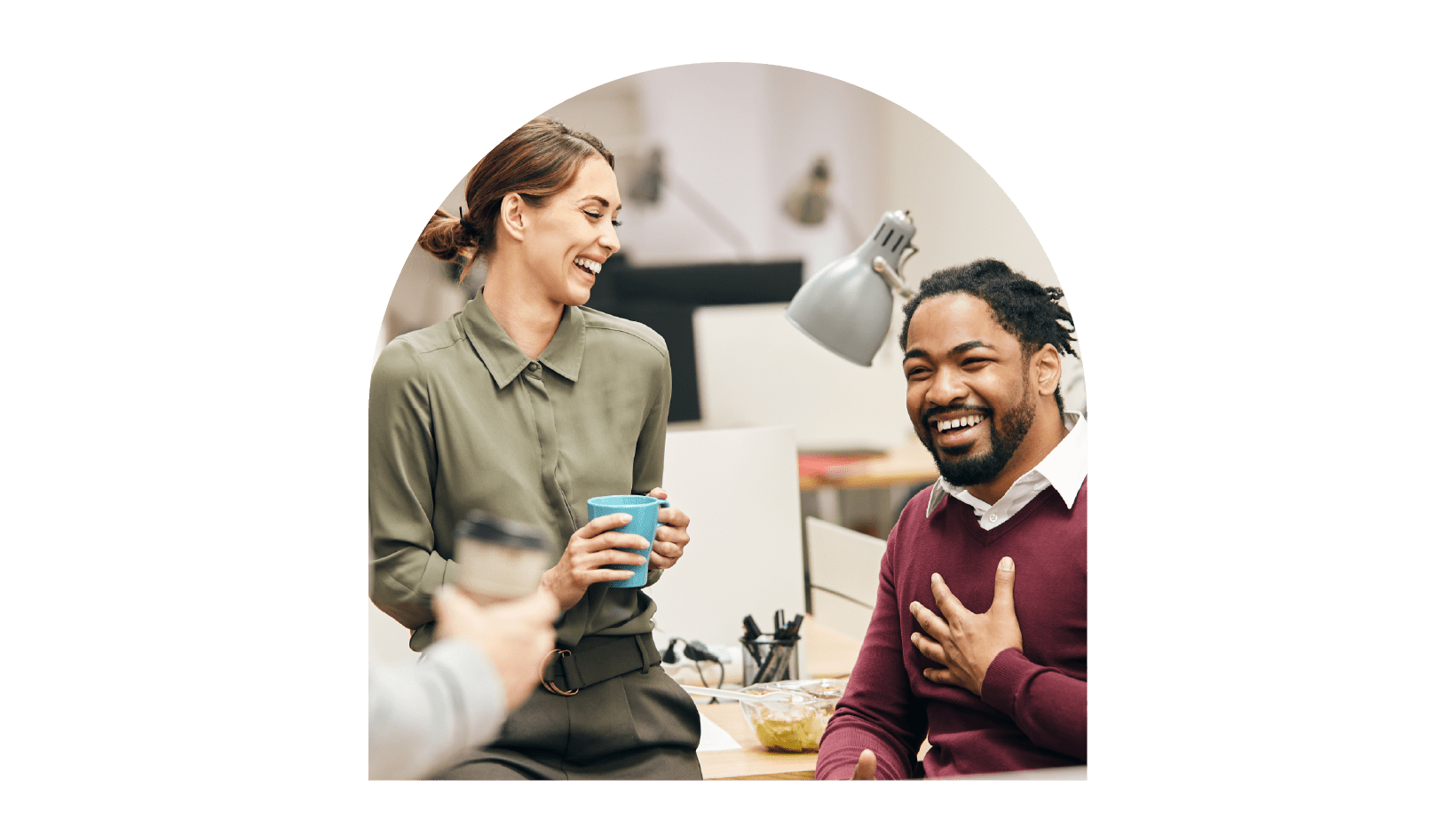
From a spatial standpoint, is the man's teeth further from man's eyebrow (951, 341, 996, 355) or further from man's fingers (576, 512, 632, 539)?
man's fingers (576, 512, 632, 539)

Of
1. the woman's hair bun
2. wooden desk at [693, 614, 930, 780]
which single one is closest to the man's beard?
wooden desk at [693, 614, 930, 780]

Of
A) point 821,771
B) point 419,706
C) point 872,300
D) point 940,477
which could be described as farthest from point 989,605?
point 419,706

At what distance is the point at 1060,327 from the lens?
3.68 meters

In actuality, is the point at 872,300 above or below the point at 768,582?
above

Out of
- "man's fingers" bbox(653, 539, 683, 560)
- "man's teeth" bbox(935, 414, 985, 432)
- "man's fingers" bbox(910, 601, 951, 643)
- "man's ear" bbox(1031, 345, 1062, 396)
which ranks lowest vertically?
"man's fingers" bbox(910, 601, 951, 643)

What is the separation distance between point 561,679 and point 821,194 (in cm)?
146

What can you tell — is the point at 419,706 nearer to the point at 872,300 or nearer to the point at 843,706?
the point at 843,706

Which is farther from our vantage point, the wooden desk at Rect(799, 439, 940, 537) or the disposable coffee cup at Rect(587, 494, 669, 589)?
the wooden desk at Rect(799, 439, 940, 537)

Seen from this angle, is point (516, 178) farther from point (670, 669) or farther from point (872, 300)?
point (670, 669)

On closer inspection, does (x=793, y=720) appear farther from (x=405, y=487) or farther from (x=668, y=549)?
(x=405, y=487)

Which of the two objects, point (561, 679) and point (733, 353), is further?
point (733, 353)

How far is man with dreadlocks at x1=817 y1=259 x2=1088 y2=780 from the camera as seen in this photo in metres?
3.53

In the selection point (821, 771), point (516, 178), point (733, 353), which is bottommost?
point (821, 771)

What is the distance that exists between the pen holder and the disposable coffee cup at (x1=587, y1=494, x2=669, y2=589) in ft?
1.61
